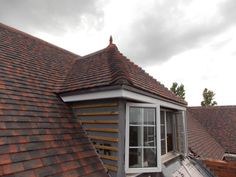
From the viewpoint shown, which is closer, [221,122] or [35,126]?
[35,126]

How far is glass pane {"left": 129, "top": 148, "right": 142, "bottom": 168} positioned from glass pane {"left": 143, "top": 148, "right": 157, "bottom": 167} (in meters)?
0.13

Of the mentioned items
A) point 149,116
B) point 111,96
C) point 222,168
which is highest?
point 111,96

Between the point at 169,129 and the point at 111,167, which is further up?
the point at 169,129

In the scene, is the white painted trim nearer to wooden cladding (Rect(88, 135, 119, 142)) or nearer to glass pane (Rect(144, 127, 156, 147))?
glass pane (Rect(144, 127, 156, 147))

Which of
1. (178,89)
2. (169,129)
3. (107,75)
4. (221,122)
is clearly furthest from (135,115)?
(178,89)

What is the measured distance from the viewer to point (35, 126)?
135 inches

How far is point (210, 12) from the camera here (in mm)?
6281

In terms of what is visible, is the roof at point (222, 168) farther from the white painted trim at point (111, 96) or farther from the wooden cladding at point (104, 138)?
the wooden cladding at point (104, 138)

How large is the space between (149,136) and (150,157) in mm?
475

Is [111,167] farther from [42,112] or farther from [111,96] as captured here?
[42,112]

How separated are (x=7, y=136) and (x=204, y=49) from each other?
948 cm

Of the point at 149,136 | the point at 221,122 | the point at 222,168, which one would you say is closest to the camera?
the point at 149,136

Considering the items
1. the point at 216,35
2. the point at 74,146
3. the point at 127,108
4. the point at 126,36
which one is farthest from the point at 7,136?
the point at 216,35

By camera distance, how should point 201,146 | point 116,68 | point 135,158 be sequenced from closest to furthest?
1. point 135,158
2. point 116,68
3. point 201,146
